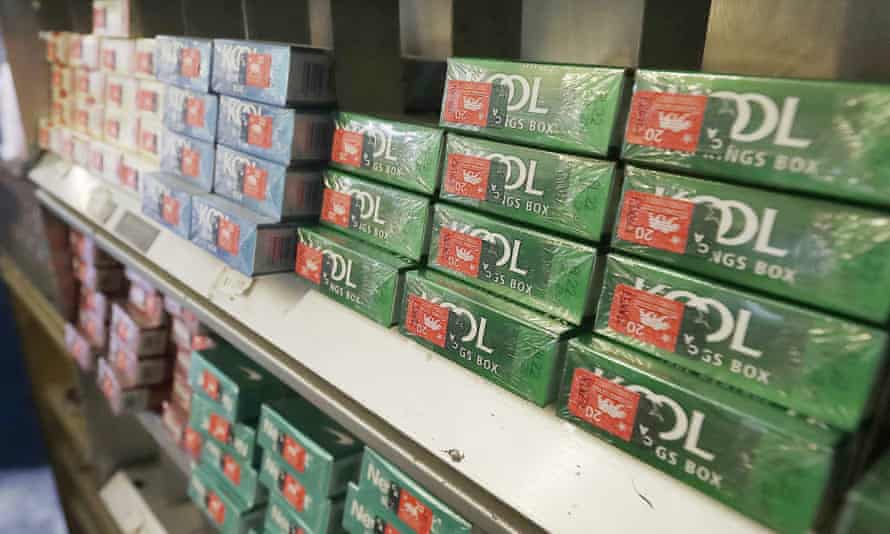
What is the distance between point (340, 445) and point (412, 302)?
319mm

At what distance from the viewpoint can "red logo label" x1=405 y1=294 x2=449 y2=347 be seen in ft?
2.68

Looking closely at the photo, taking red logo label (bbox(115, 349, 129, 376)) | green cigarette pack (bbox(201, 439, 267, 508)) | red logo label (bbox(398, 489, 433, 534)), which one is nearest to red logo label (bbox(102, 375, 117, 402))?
red logo label (bbox(115, 349, 129, 376))

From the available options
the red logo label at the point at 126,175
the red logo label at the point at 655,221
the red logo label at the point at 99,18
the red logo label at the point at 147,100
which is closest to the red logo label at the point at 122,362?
the red logo label at the point at 126,175

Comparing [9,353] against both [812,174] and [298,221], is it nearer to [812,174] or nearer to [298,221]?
[298,221]

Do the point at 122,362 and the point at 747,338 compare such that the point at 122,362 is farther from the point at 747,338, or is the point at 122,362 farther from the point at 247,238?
the point at 747,338

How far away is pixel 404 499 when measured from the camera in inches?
33.1

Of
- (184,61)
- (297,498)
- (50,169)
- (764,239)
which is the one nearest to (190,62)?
(184,61)

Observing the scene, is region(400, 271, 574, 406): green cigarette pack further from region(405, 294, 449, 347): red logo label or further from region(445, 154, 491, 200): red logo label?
region(445, 154, 491, 200): red logo label

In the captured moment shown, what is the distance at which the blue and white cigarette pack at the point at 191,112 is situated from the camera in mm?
→ 1180

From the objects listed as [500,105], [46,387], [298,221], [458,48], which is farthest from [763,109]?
[46,387]

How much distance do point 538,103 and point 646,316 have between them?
269 millimetres

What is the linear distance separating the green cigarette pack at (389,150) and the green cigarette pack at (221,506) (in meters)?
0.71

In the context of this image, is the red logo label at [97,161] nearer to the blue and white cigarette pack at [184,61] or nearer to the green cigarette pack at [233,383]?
the blue and white cigarette pack at [184,61]

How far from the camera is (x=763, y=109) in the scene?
539 mm
